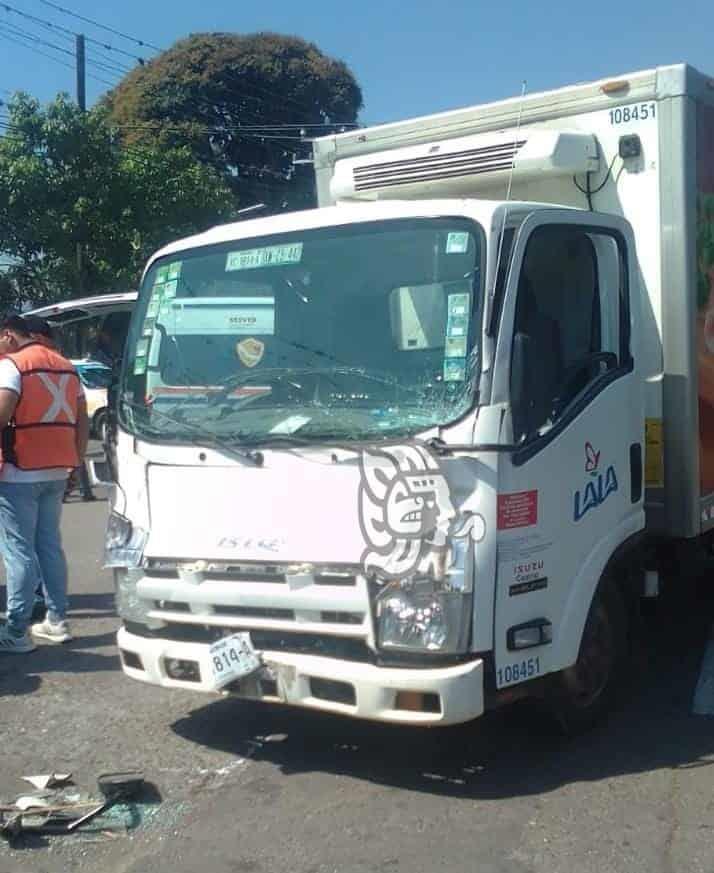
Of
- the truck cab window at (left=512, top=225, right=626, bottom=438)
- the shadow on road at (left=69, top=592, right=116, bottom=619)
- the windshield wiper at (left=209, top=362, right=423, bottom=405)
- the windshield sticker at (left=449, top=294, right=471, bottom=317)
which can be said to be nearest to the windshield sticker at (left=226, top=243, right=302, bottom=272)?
the windshield wiper at (left=209, top=362, right=423, bottom=405)

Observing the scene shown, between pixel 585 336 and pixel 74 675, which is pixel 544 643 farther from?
Result: pixel 74 675

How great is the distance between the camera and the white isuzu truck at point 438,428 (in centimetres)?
438

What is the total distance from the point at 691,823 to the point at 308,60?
3028 centimetres

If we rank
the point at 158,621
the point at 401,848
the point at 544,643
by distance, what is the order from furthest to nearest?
1. the point at 158,621
2. the point at 544,643
3. the point at 401,848

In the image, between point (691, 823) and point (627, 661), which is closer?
point (691, 823)

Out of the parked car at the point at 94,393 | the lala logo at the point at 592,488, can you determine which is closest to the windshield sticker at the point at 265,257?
the lala logo at the point at 592,488

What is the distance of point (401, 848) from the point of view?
418 cm

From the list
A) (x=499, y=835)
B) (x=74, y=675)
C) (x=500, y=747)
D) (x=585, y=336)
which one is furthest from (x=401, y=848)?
(x=74, y=675)

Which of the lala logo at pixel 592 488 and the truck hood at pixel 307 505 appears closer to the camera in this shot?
the truck hood at pixel 307 505

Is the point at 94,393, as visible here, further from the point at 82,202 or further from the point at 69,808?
the point at 69,808

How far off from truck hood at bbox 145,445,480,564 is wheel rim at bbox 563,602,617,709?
1140 millimetres

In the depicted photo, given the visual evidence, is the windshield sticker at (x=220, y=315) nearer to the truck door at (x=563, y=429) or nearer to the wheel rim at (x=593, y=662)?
the truck door at (x=563, y=429)

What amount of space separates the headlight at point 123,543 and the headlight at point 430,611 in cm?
122

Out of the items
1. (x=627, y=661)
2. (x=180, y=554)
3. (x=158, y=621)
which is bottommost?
(x=627, y=661)
